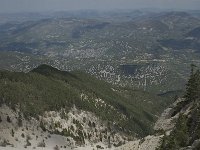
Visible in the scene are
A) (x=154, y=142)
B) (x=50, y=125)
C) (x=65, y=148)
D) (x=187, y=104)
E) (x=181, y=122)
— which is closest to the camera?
(x=181, y=122)

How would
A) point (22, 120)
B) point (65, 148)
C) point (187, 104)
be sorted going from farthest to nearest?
point (22, 120), point (65, 148), point (187, 104)

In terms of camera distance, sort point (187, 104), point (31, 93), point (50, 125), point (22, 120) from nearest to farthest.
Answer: point (187, 104) → point (22, 120) → point (50, 125) → point (31, 93)

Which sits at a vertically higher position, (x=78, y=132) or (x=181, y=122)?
(x=181, y=122)

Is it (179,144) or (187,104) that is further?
(187,104)

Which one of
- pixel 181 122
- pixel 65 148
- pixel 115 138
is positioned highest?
pixel 181 122

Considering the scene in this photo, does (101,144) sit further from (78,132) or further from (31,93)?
(31,93)

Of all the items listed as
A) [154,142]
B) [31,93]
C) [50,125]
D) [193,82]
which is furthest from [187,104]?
[31,93]

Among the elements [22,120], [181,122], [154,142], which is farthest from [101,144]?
[181,122]

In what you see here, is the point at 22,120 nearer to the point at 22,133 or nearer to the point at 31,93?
the point at 22,133

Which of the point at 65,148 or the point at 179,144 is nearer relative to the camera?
the point at 179,144
